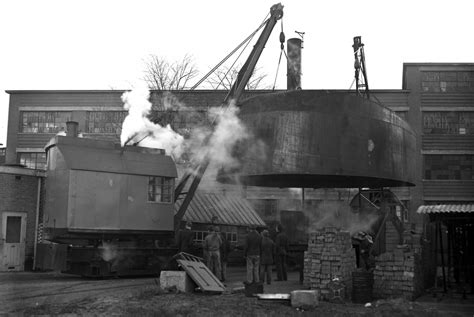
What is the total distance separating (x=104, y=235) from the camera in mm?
16859

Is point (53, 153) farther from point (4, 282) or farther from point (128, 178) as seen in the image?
point (4, 282)

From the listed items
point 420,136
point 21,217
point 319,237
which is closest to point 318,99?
point 319,237

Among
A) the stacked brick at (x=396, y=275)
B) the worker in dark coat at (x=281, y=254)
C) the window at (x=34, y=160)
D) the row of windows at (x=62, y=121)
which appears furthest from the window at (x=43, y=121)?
the stacked brick at (x=396, y=275)

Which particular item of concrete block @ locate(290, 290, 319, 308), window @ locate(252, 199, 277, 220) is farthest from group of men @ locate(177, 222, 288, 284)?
window @ locate(252, 199, 277, 220)

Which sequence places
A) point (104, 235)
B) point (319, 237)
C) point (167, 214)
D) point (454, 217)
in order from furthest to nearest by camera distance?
point (167, 214)
point (104, 235)
point (454, 217)
point (319, 237)

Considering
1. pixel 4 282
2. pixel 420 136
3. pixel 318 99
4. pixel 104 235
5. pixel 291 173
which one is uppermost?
pixel 420 136

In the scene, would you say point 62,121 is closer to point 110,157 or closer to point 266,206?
point 266,206

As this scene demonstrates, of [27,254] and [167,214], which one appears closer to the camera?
[167,214]

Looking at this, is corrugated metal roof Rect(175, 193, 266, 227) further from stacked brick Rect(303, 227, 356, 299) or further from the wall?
stacked brick Rect(303, 227, 356, 299)

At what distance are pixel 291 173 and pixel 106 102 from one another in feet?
85.5

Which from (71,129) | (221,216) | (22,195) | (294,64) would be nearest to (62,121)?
(22,195)

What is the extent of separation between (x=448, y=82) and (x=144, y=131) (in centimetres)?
2495

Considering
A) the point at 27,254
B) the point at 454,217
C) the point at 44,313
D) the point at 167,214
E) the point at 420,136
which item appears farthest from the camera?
the point at 420,136

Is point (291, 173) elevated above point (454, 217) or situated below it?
above
